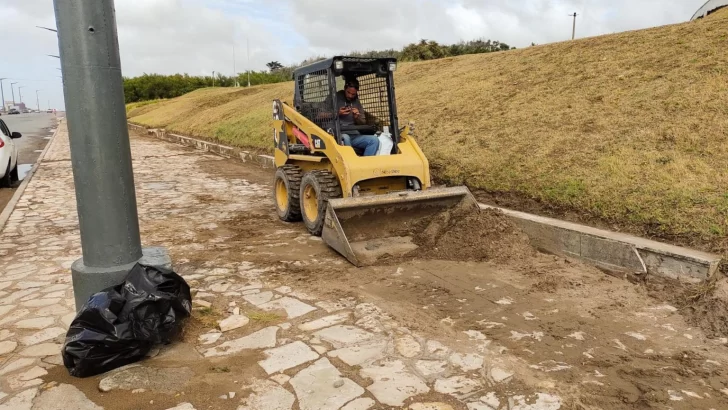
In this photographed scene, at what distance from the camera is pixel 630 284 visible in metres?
4.84

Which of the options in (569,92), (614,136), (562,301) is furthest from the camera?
(569,92)

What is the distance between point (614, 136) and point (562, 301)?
3.88m

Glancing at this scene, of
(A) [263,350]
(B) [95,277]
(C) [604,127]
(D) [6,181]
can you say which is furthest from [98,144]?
(D) [6,181]

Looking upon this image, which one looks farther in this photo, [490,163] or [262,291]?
[490,163]

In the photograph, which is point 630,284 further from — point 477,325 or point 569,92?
point 569,92

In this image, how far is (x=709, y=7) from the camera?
71.2ft

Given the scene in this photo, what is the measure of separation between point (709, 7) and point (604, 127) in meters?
19.0

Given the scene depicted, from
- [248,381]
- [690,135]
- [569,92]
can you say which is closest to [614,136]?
[690,135]

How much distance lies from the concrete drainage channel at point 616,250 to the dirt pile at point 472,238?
23 centimetres

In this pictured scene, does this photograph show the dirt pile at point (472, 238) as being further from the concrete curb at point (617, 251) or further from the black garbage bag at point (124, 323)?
the black garbage bag at point (124, 323)

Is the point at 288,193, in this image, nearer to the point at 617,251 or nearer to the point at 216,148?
the point at 617,251

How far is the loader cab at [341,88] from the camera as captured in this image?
664 cm

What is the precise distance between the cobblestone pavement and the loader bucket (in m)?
0.30

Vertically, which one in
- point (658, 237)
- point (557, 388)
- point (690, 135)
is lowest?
point (557, 388)
